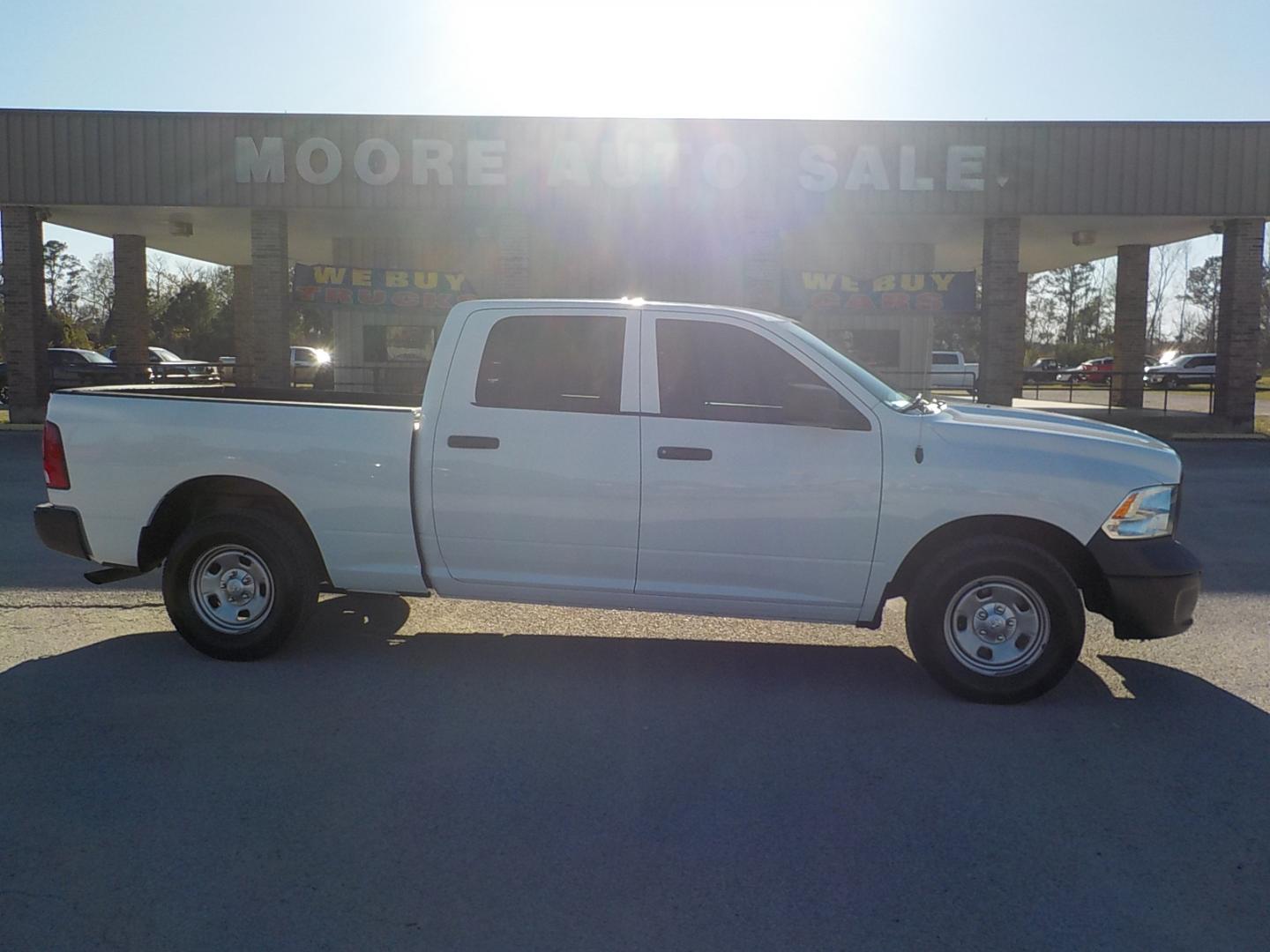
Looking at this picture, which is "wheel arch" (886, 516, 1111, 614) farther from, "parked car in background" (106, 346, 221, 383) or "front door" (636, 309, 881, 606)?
"parked car in background" (106, 346, 221, 383)

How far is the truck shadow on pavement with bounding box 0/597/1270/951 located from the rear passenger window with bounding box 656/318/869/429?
1.46m

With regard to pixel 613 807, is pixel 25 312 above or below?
above

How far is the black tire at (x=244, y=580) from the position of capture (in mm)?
6195

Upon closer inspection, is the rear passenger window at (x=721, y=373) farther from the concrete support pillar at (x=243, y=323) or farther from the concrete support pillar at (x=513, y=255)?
the concrete support pillar at (x=243, y=323)

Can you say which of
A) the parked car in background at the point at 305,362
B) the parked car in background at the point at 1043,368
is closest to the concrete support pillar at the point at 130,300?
the parked car in background at the point at 305,362

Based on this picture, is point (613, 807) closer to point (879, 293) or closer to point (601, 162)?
point (601, 162)

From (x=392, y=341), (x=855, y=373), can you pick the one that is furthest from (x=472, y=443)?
(x=392, y=341)

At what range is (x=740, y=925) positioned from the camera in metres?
3.48

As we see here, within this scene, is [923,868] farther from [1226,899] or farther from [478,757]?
[478,757]

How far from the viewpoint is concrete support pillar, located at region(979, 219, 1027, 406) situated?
2197 centimetres

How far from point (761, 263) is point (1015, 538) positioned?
16727 mm

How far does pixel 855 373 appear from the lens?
19.8 ft

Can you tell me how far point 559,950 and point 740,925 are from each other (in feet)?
1.86

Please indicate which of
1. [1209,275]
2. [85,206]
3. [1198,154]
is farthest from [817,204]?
[1209,275]
